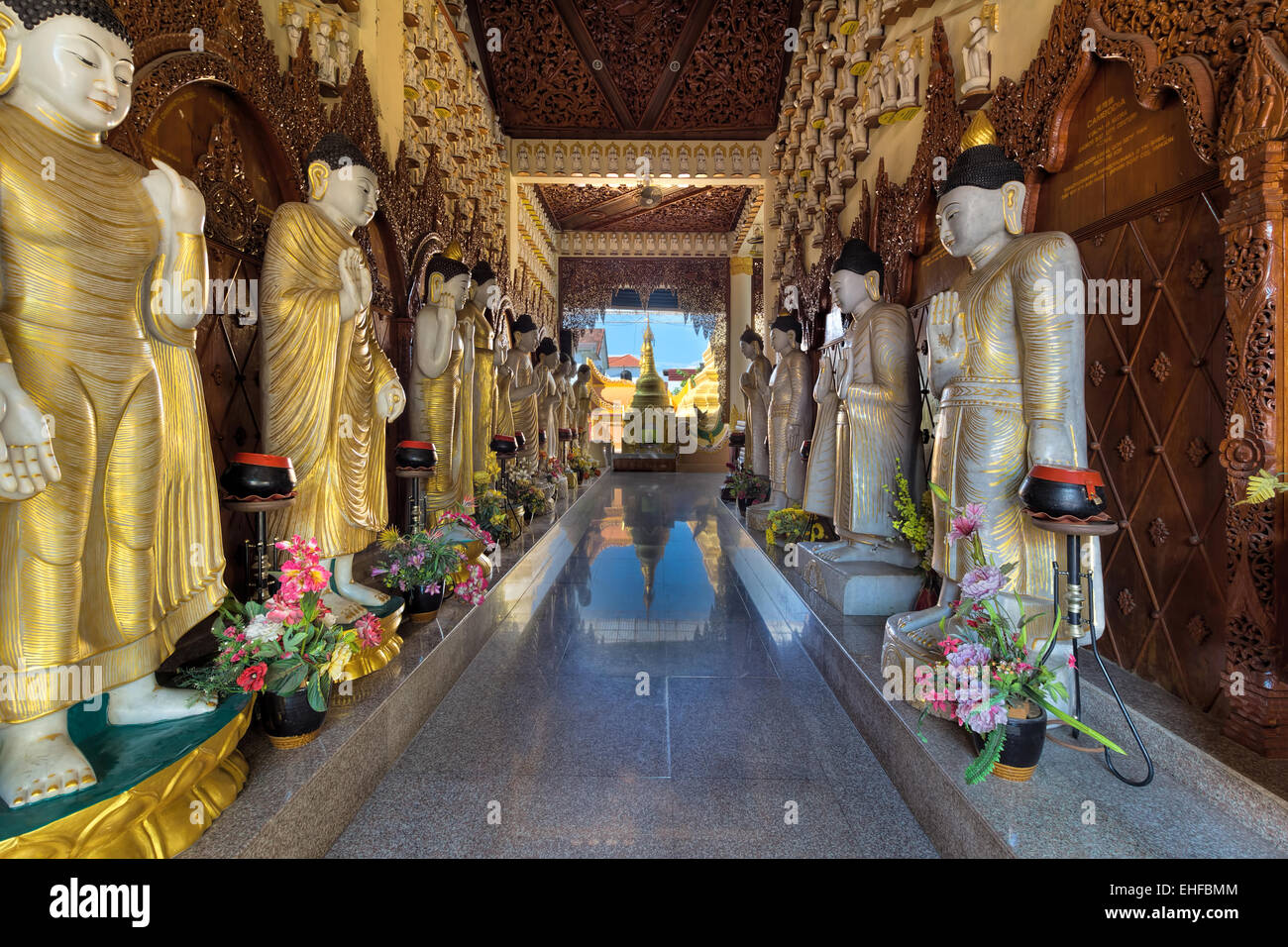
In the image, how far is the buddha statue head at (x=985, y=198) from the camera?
2.14 meters

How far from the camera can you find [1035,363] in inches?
78.5

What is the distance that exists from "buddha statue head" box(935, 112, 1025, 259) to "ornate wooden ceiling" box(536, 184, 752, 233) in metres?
9.67

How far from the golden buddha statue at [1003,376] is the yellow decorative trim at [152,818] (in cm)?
201

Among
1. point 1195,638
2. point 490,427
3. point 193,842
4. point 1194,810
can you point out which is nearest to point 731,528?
point 490,427

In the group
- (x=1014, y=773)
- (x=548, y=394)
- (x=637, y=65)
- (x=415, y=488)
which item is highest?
(x=637, y=65)

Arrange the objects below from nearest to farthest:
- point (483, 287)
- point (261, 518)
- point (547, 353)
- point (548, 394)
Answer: point (261, 518)
point (483, 287)
point (547, 353)
point (548, 394)

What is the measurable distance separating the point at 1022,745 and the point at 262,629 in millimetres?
1997

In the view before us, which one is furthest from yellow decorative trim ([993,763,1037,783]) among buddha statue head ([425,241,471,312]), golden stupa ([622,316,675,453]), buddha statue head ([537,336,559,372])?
golden stupa ([622,316,675,453])

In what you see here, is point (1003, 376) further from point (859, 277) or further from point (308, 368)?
point (308, 368)

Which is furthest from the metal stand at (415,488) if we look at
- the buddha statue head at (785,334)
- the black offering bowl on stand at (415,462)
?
the buddha statue head at (785,334)

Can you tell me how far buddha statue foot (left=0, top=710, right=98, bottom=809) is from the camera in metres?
1.29

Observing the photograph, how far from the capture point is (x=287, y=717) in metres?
1.76

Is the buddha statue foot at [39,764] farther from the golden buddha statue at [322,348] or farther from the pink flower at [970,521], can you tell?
the pink flower at [970,521]

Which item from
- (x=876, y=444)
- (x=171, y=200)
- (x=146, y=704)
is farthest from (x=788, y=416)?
(x=146, y=704)
